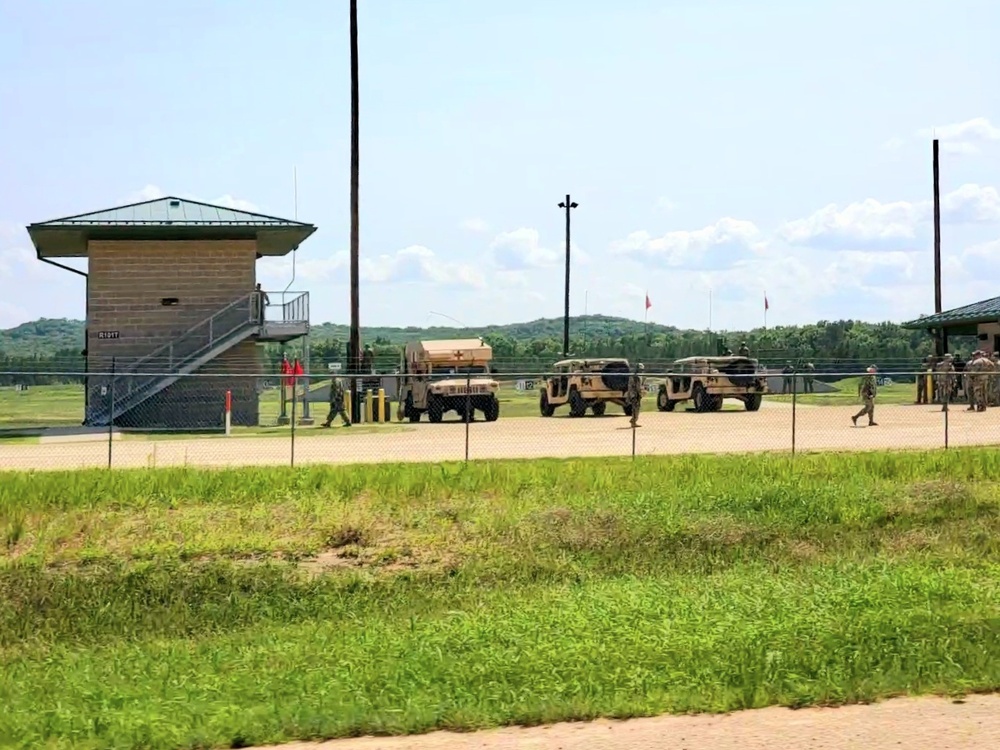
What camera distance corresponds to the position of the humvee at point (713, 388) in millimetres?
42938

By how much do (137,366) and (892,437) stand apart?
22.7 meters

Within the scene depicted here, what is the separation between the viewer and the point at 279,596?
45.8ft

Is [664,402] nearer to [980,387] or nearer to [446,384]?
[446,384]

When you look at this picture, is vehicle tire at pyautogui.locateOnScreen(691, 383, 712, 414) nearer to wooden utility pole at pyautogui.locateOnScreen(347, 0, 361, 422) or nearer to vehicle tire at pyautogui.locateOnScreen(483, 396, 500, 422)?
vehicle tire at pyautogui.locateOnScreen(483, 396, 500, 422)

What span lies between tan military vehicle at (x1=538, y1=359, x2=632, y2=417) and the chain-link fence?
0.05 metres

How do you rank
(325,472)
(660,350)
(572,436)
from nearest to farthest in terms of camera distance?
(325,472) < (572,436) < (660,350)

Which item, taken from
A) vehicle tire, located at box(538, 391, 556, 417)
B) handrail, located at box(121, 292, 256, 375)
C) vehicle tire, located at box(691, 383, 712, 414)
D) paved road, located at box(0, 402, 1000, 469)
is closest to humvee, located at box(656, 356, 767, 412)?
vehicle tire, located at box(691, 383, 712, 414)

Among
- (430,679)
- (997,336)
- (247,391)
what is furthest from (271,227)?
(430,679)

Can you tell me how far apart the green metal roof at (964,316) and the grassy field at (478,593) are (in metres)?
29.9

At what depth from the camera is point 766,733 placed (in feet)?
24.9

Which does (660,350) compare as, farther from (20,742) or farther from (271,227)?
(20,742)

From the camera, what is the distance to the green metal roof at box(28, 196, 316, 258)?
41250 millimetres

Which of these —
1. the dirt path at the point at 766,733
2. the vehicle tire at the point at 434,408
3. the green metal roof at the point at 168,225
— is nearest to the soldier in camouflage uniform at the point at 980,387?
the vehicle tire at the point at 434,408

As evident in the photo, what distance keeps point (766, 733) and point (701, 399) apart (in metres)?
35.9
